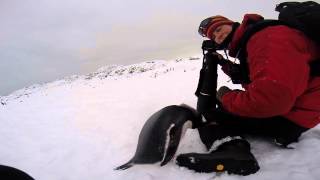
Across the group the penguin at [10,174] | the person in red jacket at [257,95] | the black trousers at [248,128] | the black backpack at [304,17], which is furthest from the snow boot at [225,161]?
the penguin at [10,174]

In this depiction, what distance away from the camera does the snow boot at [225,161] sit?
108 inches

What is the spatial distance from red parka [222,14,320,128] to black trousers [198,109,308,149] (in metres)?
0.18

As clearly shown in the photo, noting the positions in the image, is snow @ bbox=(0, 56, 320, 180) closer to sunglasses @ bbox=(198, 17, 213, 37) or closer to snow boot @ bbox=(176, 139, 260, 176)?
snow boot @ bbox=(176, 139, 260, 176)

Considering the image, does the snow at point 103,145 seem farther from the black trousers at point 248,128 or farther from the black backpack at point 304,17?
the black backpack at point 304,17

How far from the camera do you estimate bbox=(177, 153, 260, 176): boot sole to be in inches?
108

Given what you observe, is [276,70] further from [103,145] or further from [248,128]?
[103,145]

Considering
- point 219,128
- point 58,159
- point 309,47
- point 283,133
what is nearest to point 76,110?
point 58,159

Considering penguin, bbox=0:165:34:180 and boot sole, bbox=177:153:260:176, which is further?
boot sole, bbox=177:153:260:176

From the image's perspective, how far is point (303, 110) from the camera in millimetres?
3014

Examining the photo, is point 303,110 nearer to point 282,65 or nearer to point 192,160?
point 282,65

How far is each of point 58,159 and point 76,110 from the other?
2922mm

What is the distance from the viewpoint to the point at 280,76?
8.58 ft

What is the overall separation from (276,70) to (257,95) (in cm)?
25

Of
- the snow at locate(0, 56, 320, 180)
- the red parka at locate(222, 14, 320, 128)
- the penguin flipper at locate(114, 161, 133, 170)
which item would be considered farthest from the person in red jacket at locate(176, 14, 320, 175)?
the penguin flipper at locate(114, 161, 133, 170)
